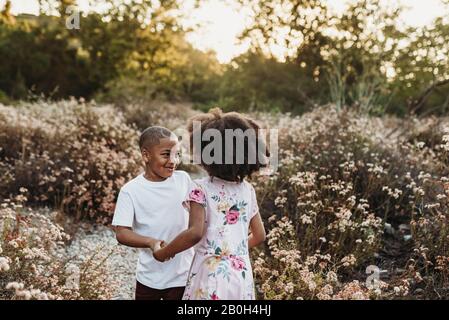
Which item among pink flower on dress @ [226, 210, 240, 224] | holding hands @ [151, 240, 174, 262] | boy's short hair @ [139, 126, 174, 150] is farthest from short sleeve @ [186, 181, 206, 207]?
boy's short hair @ [139, 126, 174, 150]

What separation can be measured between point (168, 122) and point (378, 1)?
13.9 feet

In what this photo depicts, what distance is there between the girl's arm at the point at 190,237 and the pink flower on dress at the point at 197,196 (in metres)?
0.02

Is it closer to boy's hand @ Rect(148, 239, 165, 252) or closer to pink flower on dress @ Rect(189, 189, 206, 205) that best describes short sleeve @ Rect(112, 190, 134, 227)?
boy's hand @ Rect(148, 239, 165, 252)

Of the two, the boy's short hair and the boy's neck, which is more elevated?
the boy's short hair

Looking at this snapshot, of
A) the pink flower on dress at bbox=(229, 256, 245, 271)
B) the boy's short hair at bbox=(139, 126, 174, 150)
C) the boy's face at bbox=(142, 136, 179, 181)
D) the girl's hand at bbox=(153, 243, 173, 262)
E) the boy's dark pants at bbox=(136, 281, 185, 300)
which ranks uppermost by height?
the boy's short hair at bbox=(139, 126, 174, 150)

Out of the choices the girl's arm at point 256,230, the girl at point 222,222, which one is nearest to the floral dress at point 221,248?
the girl at point 222,222

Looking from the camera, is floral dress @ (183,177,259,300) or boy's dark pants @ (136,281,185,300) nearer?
floral dress @ (183,177,259,300)

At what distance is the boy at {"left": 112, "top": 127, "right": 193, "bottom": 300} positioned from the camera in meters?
2.67

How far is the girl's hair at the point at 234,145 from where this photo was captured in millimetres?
2432

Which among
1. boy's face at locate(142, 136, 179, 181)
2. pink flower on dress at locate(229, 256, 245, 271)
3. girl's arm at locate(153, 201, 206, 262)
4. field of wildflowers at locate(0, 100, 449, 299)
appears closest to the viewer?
girl's arm at locate(153, 201, 206, 262)

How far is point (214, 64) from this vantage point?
19.0m

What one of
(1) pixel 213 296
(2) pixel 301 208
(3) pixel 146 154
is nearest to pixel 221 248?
(1) pixel 213 296
